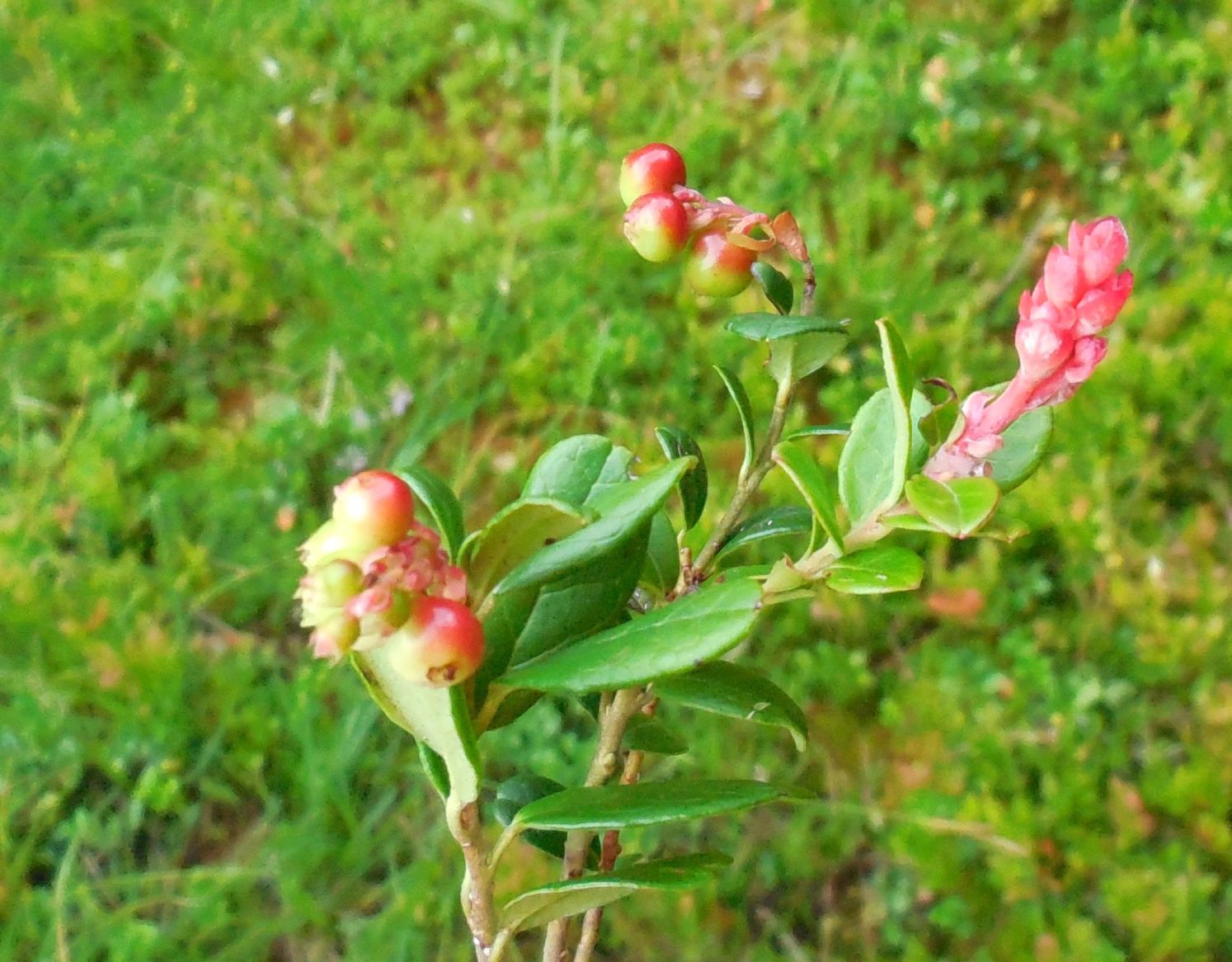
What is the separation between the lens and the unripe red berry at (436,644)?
37 cm

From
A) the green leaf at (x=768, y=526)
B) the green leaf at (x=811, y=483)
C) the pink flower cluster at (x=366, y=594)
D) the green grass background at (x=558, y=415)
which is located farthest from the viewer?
the green grass background at (x=558, y=415)

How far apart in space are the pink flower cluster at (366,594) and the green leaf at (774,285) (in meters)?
0.21

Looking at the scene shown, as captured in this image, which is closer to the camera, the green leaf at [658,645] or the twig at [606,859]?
the green leaf at [658,645]

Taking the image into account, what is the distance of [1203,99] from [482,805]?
66.4 inches

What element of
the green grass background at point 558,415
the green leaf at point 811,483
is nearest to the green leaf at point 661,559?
the green leaf at point 811,483

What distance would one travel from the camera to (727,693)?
21.0 inches

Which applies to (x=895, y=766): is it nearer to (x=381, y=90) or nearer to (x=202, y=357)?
(x=202, y=357)

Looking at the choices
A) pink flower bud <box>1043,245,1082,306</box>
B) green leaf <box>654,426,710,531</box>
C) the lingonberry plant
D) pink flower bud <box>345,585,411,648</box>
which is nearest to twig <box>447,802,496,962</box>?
the lingonberry plant

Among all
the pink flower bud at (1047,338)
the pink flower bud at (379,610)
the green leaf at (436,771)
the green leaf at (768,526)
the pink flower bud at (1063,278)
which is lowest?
the green leaf at (436,771)

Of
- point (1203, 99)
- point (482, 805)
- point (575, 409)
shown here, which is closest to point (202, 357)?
point (575, 409)

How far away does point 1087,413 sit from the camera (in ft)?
5.05

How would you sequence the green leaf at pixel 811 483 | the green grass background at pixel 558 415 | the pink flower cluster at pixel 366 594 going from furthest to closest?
the green grass background at pixel 558 415 < the green leaf at pixel 811 483 < the pink flower cluster at pixel 366 594

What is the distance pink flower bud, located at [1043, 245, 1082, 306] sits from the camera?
15.4 inches

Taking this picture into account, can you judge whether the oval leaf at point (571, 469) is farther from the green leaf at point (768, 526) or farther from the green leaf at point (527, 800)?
the green leaf at point (527, 800)
